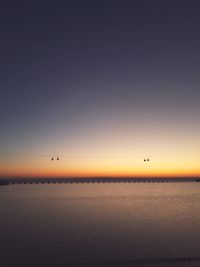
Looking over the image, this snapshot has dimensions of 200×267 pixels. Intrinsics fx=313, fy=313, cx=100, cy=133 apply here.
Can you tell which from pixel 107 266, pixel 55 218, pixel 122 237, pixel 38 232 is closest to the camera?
pixel 107 266

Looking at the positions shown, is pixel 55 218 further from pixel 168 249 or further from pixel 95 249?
pixel 168 249

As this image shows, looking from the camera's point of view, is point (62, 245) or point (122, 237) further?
point (122, 237)

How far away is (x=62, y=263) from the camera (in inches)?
1292

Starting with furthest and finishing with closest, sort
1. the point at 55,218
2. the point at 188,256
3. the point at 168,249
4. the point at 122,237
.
A: the point at 55,218, the point at 122,237, the point at 168,249, the point at 188,256

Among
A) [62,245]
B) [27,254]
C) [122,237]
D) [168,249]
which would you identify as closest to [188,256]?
[168,249]

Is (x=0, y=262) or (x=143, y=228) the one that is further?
(x=143, y=228)

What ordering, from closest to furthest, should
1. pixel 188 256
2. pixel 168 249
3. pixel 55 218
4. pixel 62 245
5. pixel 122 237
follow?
pixel 188 256, pixel 168 249, pixel 62 245, pixel 122 237, pixel 55 218

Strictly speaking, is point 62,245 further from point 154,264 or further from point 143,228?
point 143,228

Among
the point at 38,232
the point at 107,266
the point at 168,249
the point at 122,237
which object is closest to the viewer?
the point at 107,266

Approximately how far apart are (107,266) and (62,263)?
493cm

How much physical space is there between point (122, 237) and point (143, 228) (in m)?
8.38

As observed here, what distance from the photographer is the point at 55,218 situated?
6631 cm

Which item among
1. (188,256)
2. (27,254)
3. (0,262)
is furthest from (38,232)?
(188,256)

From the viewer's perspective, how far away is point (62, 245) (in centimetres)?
4031
